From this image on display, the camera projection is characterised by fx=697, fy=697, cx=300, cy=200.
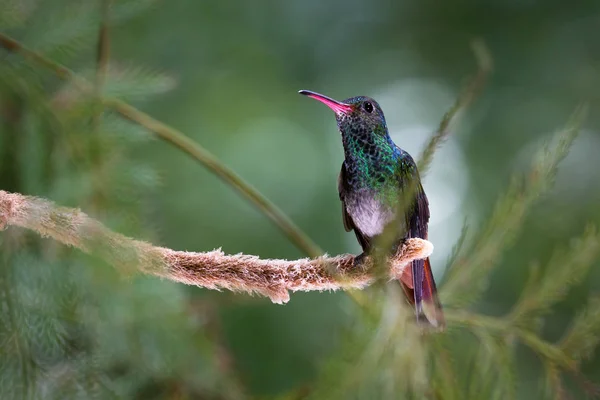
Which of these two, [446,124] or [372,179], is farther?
[372,179]

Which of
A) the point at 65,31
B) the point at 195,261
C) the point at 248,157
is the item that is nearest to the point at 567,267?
the point at 195,261

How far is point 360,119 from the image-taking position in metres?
1.22

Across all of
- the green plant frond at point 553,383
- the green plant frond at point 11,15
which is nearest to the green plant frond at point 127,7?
the green plant frond at point 11,15

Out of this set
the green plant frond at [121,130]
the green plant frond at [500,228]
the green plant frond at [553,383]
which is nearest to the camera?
the green plant frond at [500,228]

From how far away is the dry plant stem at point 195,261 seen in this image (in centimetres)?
54

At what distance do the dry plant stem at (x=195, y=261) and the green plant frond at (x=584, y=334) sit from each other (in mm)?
238

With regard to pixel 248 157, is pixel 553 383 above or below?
below

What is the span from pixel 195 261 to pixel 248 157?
1585mm

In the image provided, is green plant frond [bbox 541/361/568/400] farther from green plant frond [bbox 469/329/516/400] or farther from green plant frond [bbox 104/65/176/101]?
green plant frond [bbox 104/65/176/101]

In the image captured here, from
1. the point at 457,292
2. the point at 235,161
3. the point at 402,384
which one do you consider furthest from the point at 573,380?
the point at 235,161

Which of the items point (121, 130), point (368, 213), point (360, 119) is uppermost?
point (360, 119)

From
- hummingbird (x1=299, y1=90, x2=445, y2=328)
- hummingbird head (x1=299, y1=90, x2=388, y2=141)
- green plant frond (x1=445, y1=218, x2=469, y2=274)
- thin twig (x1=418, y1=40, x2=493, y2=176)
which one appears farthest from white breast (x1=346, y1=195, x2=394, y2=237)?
thin twig (x1=418, y1=40, x2=493, y2=176)

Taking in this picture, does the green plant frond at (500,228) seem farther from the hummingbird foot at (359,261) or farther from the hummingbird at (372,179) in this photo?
the hummingbird at (372,179)

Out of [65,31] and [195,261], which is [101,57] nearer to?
[65,31]
